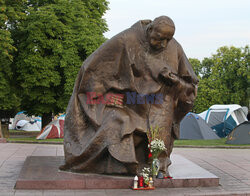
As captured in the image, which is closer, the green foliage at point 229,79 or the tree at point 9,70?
the tree at point 9,70

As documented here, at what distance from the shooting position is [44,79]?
20938 millimetres

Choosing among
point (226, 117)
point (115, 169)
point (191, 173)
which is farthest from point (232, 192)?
point (226, 117)

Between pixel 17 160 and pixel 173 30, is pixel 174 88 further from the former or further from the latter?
pixel 17 160

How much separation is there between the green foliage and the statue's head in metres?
33.4

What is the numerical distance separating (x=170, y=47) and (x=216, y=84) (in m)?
36.6

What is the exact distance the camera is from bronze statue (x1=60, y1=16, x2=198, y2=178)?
692cm

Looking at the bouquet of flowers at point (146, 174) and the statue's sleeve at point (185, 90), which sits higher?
the statue's sleeve at point (185, 90)

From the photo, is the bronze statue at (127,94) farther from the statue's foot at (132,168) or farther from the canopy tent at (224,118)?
the canopy tent at (224,118)

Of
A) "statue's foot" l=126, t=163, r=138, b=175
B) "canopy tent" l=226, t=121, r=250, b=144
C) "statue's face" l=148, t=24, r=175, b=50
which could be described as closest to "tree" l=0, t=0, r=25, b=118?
"canopy tent" l=226, t=121, r=250, b=144

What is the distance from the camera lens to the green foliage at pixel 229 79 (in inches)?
1582

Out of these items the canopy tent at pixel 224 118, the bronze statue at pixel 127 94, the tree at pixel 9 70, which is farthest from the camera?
the canopy tent at pixel 224 118

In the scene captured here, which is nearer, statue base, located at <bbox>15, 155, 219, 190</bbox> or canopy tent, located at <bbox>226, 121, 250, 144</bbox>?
statue base, located at <bbox>15, 155, 219, 190</bbox>

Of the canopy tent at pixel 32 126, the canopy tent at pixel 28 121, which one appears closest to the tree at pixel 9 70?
the canopy tent at pixel 28 121

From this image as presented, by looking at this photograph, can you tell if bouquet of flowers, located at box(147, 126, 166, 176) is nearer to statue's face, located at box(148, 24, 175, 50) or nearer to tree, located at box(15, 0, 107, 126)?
statue's face, located at box(148, 24, 175, 50)
